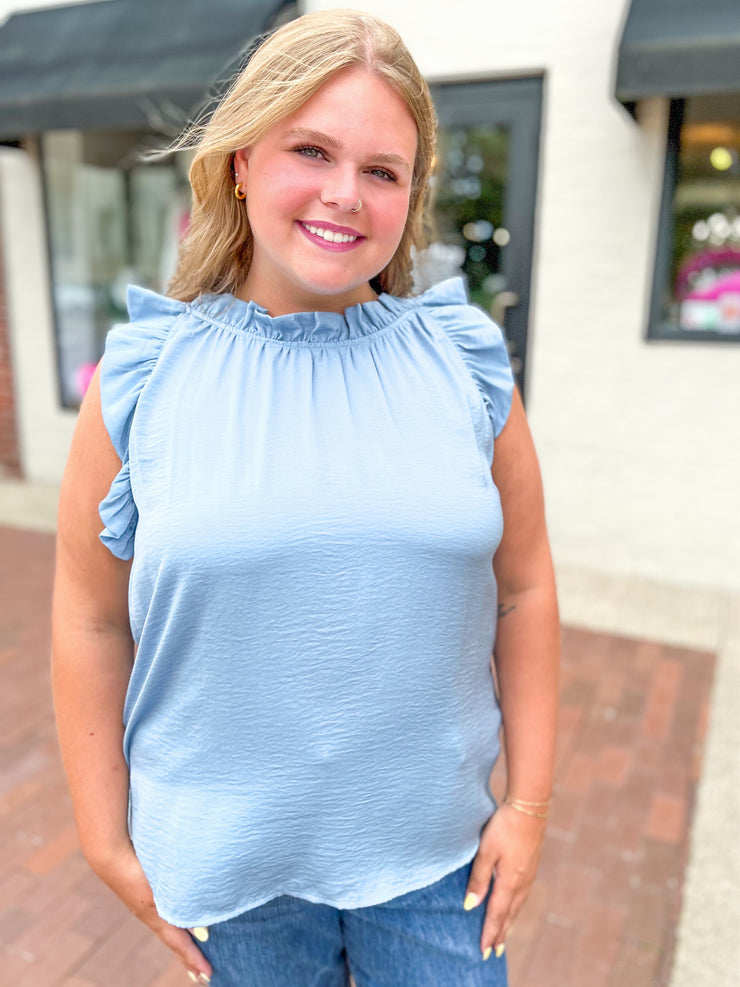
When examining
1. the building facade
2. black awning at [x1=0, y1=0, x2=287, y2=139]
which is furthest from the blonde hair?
black awning at [x1=0, y1=0, x2=287, y2=139]

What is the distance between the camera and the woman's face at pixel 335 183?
1022 mm

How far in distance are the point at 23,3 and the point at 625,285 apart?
173 inches

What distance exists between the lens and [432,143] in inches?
46.1

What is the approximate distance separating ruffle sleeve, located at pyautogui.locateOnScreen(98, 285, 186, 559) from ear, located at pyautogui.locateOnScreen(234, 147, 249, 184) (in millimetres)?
199

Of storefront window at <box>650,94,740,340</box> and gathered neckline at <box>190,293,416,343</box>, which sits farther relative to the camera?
storefront window at <box>650,94,740,340</box>

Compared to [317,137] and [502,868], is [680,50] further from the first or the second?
[502,868]

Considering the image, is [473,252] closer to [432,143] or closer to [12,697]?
[12,697]

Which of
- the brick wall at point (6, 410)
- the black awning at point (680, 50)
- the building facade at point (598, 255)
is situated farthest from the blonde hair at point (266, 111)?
the brick wall at point (6, 410)

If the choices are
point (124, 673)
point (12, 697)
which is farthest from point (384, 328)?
point (12, 697)

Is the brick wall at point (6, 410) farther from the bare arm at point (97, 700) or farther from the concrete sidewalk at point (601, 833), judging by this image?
the bare arm at point (97, 700)

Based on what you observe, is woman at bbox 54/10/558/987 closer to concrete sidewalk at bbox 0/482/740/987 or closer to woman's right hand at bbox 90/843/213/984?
woman's right hand at bbox 90/843/213/984

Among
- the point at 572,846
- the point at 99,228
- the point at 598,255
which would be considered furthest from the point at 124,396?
the point at 99,228

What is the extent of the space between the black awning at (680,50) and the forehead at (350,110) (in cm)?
300

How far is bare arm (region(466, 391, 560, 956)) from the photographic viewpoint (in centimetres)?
124
